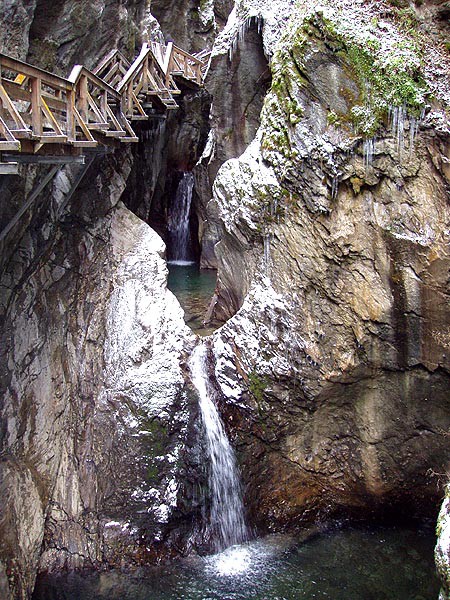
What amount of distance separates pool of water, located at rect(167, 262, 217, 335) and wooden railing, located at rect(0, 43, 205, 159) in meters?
5.02

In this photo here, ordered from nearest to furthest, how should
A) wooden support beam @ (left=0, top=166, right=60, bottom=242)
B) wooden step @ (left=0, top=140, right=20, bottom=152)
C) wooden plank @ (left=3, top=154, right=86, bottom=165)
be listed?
wooden step @ (left=0, top=140, right=20, bottom=152) < wooden plank @ (left=3, top=154, right=86, bottom=165) < wooden support beam @ (left=0, top=166, right=60, bottom=242)

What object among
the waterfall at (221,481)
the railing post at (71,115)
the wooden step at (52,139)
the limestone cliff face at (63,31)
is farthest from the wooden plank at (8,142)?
the waterfall at (221,481)

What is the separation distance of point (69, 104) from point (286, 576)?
810cm

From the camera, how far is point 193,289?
696 inches

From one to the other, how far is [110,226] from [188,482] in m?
5.69

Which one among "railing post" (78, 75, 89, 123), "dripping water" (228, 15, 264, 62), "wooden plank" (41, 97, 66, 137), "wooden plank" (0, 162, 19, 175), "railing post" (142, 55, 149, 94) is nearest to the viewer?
"wooden plank" (0, 162, 19, 175)

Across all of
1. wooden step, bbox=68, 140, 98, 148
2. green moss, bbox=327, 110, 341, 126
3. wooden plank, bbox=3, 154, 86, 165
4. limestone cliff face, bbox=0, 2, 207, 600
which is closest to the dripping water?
limestone cliff face, bbox=0, 2, 207, 600

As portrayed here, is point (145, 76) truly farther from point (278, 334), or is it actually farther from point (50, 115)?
point (278, 334)

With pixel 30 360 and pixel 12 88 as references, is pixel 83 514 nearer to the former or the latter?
pixel 30 360

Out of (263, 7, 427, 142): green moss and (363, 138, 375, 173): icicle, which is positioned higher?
(263, 7, 427, 142): green moss

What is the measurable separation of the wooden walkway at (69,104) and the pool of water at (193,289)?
5007 millimetres

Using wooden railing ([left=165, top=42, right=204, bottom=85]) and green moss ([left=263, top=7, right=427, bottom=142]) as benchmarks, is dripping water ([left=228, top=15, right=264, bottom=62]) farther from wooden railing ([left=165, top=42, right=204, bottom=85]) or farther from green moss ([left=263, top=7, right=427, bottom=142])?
green moss ([left=263, top=7, right=427, bottom=142])

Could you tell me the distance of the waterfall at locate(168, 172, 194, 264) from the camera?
23531mm

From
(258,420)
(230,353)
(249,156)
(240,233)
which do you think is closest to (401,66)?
(249,156)
